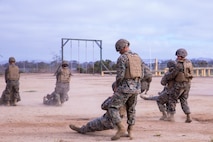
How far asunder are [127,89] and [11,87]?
32.1 feet

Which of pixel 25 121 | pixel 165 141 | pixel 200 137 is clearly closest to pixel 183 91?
pixel 200 137

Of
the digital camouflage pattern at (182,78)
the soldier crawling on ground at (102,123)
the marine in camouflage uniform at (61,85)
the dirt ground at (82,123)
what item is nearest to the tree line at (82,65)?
the marine in camouflage uniform at (61,85)

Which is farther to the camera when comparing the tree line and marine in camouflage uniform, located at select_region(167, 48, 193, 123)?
the tree line

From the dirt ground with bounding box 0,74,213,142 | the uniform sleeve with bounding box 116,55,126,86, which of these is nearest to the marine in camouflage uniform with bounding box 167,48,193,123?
the dirt ground with bounding box 0,74,213,142

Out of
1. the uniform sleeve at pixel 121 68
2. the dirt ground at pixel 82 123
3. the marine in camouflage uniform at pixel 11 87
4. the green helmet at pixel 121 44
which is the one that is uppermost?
the green helmet at pixel 121 44

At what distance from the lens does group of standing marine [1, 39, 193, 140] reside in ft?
30.3

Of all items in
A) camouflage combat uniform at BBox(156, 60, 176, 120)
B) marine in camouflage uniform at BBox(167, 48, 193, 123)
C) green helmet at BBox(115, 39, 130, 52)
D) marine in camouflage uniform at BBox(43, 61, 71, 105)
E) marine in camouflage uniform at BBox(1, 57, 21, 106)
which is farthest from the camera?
marine in camouflage uniform at BBox(43, 61, 71, 105)

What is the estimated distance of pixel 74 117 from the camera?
13.5 meters

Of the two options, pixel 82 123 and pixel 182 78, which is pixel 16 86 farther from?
pixel 182 78

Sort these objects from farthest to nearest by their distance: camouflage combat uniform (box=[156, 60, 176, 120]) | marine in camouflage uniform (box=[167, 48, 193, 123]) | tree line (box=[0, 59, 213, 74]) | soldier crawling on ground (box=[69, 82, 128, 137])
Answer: tree line (box=[0, 59, 213, 74]) → camouflage combat uniform (box=[156, 60, 176, 120]) → marine in camouflage uniform (box=[167, 48, 193, 123]) → soldier crawling on ground (box=[69, 82, 128, 137])

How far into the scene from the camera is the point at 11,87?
712 inches

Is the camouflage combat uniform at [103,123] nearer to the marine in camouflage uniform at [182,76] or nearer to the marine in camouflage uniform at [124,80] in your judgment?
the marine in camouflage uniform at [124,80]

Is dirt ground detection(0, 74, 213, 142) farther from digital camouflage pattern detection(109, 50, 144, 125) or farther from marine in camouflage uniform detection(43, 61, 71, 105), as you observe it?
marine in camouflage uniform detection(43, 61, 71, 105)

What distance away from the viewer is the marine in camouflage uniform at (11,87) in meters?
17.9
